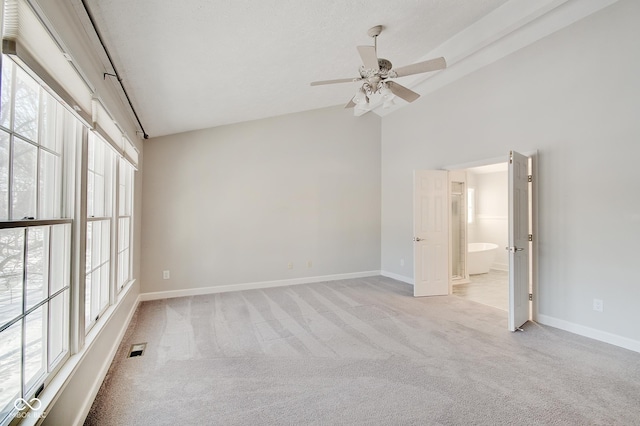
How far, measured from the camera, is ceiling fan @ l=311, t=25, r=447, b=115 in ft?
8.18

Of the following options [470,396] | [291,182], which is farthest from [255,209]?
[470,396]

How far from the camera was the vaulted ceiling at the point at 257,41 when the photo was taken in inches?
79.2

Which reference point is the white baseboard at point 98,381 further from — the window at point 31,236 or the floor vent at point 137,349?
the window at point 31,236

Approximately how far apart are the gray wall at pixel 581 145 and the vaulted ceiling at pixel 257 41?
57 centimetres

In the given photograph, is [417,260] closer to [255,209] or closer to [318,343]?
[318,343]

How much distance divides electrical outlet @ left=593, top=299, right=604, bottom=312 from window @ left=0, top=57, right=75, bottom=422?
436 centimetres

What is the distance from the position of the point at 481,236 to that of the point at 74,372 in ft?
25.0

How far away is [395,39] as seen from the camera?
10.5 feet

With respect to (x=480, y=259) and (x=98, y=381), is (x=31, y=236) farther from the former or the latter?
(x=480, y=259)

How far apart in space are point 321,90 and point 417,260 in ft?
9.56

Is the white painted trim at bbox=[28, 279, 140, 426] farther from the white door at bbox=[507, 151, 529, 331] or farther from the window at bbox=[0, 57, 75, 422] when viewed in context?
the white door at bbox=[507, 151, 529, 331]

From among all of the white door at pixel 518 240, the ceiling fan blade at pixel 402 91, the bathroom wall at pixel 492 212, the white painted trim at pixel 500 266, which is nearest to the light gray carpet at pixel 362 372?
the white door at pixel 518 240

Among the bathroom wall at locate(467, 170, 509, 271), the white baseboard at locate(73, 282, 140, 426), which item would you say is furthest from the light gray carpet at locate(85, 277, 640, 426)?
the bathroom wall at locate(467, 170, 509, 271)

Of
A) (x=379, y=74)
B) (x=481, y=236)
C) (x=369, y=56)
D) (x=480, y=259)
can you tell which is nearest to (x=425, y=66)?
(x=379, y=74)
